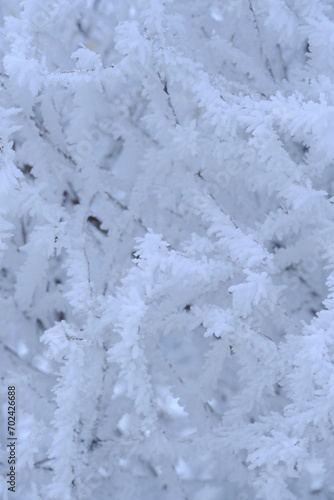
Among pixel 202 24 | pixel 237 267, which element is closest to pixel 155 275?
pixel 237 267

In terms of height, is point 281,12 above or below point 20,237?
above

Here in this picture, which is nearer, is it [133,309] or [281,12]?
[133,309]

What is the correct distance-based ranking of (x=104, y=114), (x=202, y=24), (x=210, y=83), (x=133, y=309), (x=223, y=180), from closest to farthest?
1. (x=133, y=309)
2. (x=210, y=83)
3. (x=223, y=180)
4. (x=104, y=114)
5. (x=202, y=24)

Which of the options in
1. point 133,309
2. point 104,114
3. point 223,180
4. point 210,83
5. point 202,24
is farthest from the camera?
point 202,24

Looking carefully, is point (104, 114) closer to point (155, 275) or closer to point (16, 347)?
point (155, 275)

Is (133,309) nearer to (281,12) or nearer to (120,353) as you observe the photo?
(120,353)

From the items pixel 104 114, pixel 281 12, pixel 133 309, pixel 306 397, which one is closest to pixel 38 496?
pixel 133 309

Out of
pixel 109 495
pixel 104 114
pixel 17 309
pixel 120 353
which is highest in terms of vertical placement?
pixel 104 114
